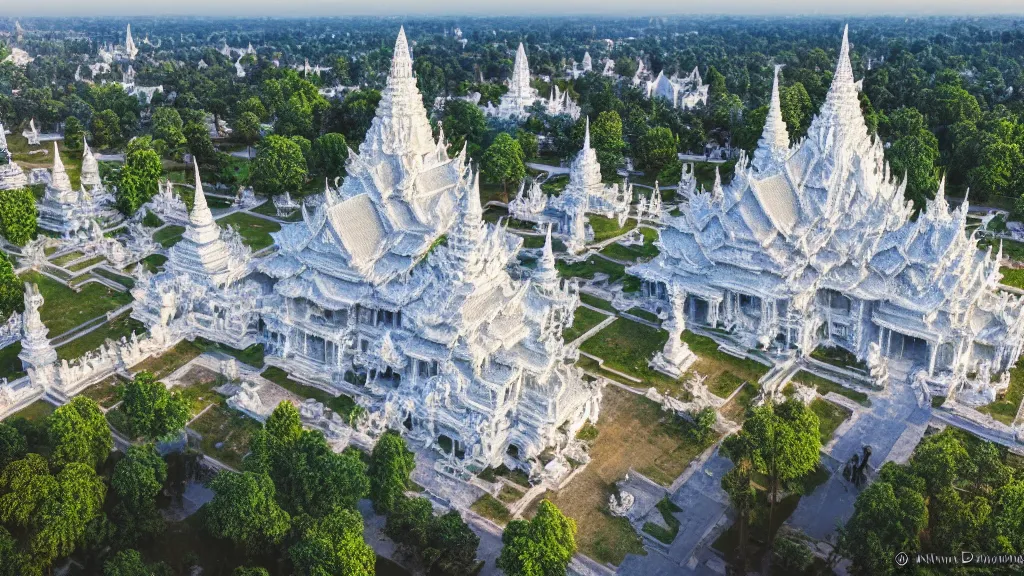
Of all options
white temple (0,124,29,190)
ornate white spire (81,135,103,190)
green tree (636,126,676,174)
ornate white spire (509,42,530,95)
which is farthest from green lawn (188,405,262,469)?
ornate white spire (509,42,530,95)

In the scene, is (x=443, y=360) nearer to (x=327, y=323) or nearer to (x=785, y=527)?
(x=327, y=323)

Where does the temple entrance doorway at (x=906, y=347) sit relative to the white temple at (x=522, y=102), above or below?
below

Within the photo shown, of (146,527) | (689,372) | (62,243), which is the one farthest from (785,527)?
(62,243)

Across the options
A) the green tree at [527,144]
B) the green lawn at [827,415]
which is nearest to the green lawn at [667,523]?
the green lawn at [827,415]

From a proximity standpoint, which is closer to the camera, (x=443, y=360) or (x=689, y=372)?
(x=443, y=360)

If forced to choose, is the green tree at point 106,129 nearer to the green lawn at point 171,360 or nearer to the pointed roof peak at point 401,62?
the pointed roof peak at point 401,62

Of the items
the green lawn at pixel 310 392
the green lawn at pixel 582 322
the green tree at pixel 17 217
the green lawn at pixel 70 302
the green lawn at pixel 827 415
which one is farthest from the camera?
the green tree at pixel 17 217

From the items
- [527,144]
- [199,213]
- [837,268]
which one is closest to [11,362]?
[199,213]
